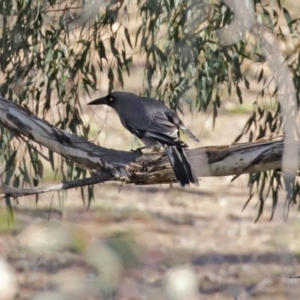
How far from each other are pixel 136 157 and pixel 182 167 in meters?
0.19

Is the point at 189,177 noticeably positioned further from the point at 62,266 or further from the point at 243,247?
the point at 243,247

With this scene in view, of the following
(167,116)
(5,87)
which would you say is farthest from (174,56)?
(5,87)

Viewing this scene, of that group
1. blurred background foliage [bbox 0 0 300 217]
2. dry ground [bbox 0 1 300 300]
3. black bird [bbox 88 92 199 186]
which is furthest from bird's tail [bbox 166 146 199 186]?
dry ground [bbox 0 1 300 300]

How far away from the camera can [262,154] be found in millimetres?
3727

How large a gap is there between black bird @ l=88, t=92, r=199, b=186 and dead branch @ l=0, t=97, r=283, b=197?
59 mm

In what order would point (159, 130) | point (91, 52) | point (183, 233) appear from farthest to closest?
point (183, 233) < point (91, 52) < point (159, 130)

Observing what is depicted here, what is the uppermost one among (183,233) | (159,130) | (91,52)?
(91,52)

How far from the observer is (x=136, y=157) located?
370cm

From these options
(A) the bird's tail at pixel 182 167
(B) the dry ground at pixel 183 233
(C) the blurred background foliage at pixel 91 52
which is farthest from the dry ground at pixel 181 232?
(A) the bird's tail at pixel 182 167

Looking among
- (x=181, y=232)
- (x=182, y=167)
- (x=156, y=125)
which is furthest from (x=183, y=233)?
(x=182, y=167)

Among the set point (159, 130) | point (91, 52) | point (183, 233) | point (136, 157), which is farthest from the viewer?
point (183, 233)

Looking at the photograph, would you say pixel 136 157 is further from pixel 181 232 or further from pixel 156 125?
pixel 181 232

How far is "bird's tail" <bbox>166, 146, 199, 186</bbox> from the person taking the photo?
3.67 m

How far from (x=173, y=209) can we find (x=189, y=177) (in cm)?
434
